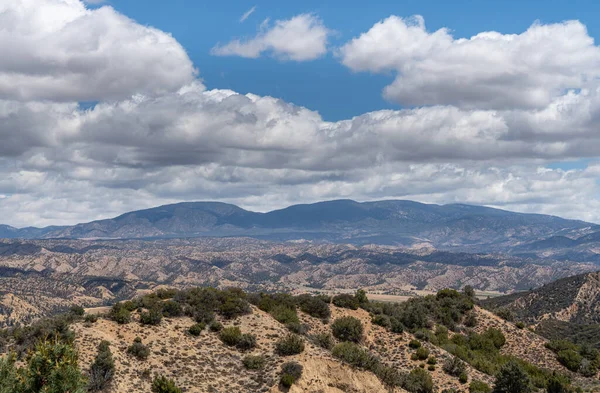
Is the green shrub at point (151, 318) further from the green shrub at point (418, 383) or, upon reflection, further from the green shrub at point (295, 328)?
the green shrub at point (418, 383)

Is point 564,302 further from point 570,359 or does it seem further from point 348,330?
point 348,330

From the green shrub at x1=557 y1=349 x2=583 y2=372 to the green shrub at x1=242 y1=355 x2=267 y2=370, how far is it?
43236 millimetres

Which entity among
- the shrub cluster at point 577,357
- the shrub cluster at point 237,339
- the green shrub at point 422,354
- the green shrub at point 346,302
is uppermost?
the green shrub at point 346,302

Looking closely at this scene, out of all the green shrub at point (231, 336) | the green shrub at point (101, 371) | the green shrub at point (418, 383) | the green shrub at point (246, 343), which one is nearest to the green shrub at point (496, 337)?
the green shrub at point (418, 383)

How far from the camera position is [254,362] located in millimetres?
52812

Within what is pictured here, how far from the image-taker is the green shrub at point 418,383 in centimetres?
5144

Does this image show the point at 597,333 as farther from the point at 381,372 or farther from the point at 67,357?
the point at 67,357

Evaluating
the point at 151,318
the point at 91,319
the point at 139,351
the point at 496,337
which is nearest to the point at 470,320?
the point at 496,337

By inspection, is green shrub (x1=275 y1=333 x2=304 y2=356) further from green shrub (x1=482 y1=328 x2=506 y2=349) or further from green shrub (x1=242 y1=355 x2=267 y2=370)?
green shrub (x1=482 y1=328 x2=506 y2=349)

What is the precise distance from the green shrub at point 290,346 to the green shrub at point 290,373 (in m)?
3.21

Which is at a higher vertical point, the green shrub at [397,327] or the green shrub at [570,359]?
the green shrub at [397,327]

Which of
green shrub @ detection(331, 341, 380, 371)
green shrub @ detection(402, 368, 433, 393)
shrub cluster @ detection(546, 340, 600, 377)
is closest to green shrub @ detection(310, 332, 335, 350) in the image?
green shrub @ detection(331, 341, 380, 371)

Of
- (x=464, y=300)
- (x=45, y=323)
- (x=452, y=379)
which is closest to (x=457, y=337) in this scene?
(x=464, y=300)

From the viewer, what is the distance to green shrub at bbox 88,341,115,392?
145 feet
